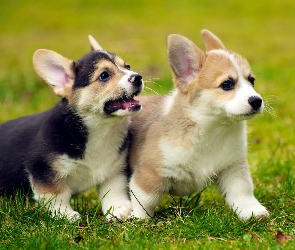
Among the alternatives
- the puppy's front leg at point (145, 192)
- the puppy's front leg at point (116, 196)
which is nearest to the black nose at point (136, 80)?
the puppy's front leg at point (145, 192)

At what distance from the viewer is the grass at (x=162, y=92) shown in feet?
15.9

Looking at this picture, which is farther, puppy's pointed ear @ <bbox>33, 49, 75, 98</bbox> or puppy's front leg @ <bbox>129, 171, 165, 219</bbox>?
→ puppy's pointed ear @ <bbox>33, 49, 75, 98</bbox>

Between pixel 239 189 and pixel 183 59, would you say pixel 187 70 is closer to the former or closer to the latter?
pixel 183 59

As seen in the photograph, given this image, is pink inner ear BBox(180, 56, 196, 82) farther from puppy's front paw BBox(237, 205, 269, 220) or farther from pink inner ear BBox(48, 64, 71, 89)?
puppy's front paw BBox(237, 205, 269, 220)

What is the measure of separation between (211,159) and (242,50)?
12464 mm

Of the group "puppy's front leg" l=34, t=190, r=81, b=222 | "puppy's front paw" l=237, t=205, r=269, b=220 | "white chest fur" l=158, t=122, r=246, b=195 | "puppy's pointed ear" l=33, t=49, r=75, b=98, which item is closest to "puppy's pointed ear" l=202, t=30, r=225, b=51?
"white chest fur" l=158, t=122, r=246, b=195

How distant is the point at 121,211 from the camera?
5539 mm

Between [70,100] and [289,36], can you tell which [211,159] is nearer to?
[70,100]

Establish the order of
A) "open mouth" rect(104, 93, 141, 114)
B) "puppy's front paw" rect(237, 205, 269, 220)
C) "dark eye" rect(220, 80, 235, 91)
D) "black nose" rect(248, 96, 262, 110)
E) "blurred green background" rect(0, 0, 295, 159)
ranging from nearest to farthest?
"black nose" rect(248, 96, 262, 110) → "puppy's front paw" rect(237, 205, 269, 220) → "dark eye" rect(220, 80, 235, 91) → "open mouth" rect(104, 93, 141, 114) → "blurred green background" rect(0, 0, 295, 159)

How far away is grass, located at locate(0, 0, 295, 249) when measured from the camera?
4.85 meters

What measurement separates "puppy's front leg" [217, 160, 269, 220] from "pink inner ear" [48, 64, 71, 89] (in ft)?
5.80

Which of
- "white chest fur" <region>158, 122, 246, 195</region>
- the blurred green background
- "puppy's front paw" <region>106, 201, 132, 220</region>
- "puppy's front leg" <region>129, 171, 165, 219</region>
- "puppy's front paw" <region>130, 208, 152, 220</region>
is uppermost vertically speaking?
"white chest fur" <region>158, 122, 246, 195</region>

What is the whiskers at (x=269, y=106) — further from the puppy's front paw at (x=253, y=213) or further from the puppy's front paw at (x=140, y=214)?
the puppy's front paw at (x=140, y=214)

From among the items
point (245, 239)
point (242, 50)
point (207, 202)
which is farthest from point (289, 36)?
point (245, 239)
